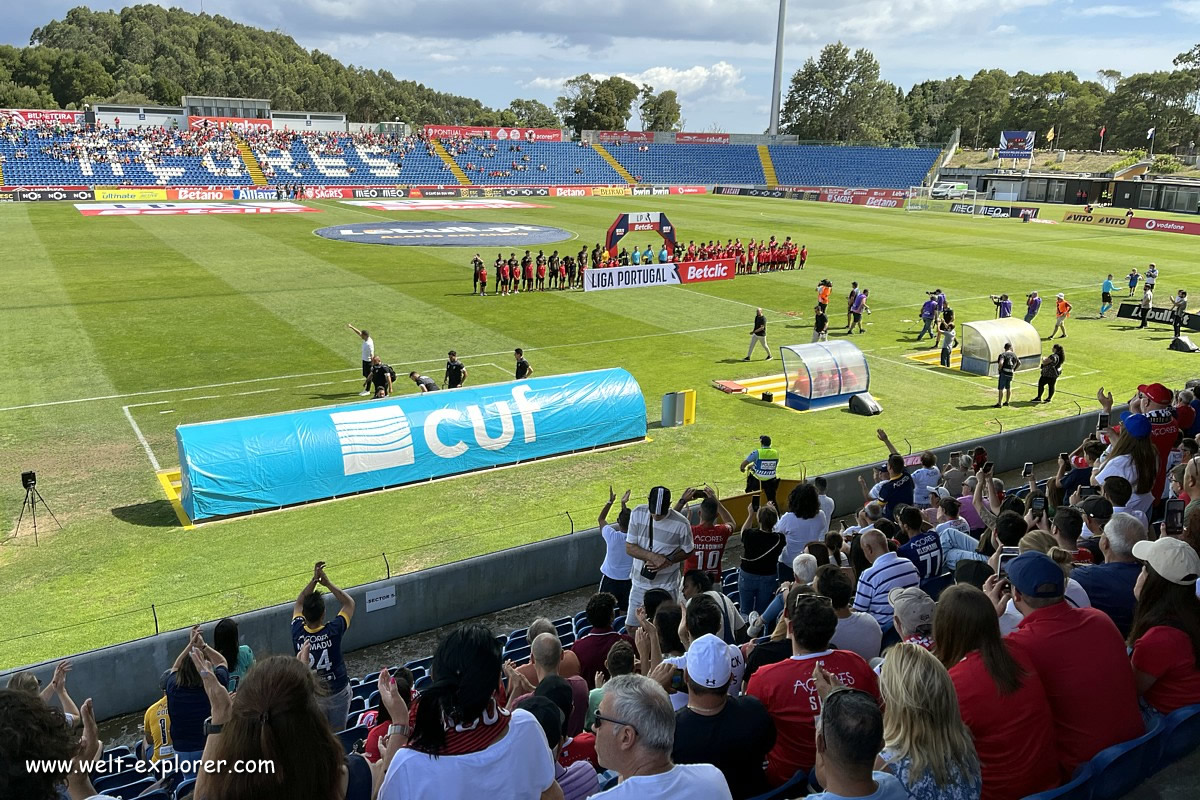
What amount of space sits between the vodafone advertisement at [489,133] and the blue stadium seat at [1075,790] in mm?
92795

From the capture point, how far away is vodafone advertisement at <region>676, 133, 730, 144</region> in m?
103

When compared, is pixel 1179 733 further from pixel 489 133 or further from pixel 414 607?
pixel 489 133

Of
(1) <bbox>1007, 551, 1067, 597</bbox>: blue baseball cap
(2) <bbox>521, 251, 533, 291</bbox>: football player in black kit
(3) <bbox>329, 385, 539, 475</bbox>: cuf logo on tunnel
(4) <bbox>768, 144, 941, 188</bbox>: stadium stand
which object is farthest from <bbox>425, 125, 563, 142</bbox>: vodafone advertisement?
(1) <bbox>1007, 551, 1067, 597</bbox>: blue baseball cap

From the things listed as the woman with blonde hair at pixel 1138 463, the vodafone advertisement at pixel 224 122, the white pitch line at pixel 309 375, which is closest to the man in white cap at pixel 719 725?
the woman with blonde hair at pixel 1138 463

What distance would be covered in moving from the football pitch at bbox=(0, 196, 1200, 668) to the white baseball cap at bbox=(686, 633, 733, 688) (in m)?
8.65

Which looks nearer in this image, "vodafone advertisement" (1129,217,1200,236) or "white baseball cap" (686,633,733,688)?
"white baseball cap" (686,633,733,688)

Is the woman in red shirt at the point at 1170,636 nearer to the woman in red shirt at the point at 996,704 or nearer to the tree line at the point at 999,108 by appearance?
the woman in red shirt at the point at 996,704

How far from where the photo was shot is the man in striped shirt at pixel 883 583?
6.77m

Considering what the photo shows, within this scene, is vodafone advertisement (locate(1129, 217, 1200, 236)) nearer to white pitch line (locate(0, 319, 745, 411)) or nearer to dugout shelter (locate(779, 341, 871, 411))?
white pitch line (locate(0, 319, 745, 411))

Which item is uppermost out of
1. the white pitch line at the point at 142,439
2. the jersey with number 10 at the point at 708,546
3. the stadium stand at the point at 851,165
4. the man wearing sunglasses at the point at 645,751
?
the stadium stand at the point at 851,165

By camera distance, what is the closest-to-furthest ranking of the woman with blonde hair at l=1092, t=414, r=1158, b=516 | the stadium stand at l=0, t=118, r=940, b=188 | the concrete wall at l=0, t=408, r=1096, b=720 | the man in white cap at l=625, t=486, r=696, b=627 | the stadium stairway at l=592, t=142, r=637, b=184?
1. the man in white cap at l=625, t=486, r=696, b=627
2. the concrete wall at l=0, t=408, r=1096, b=720
3. the woman with blonde hair at l=1092, t=414, r=1158, b=516
4. the stadium stand at l=0, t=118, r=940, b=188
5. the stadium stairway at l=592, t=142, r=637, b=184

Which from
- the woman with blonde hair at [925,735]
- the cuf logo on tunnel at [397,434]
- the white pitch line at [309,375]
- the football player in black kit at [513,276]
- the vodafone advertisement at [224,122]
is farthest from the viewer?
the vodafone advertisement at [224,122]

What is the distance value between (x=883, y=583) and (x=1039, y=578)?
191 cm

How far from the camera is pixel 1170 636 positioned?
5289mm
